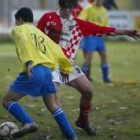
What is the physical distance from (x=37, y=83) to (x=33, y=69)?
7.0 inches

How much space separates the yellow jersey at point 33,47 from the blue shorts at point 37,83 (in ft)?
0.27

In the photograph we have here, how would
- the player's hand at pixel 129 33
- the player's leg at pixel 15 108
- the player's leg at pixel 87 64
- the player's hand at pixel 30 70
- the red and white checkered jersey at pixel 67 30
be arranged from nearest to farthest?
the player's hand at pixel 30 70 → the player's leg at pixel 15 108 → the red and white checkered jersey at pixel 67 30 → the player's hand at pixel 129 33 → the player's leg at pixel 87 64

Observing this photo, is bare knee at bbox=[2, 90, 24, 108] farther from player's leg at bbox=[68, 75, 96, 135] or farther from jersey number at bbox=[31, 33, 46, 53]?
player's leg at bbox=[68, 75, 96, 135]

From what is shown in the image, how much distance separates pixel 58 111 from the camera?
8.60 meters

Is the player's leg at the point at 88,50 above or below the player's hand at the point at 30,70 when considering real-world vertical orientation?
below

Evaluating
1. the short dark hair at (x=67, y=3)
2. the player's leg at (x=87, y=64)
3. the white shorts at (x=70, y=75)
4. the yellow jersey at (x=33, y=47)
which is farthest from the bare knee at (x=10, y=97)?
the player's leg at (x=87, y=64)

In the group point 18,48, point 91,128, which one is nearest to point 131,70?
point 91,128

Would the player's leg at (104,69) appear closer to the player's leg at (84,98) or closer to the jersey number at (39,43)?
the player's leg at (84,98)

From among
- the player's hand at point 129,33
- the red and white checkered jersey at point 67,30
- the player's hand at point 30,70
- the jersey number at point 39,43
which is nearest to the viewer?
the player's hand at point 30,70

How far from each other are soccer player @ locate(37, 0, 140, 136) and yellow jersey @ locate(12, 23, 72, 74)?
0.76 m

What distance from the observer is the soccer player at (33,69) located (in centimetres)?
838

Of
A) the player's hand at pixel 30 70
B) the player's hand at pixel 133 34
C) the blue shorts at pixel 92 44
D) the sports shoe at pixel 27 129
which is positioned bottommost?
the blue shorts at pixel 92 44

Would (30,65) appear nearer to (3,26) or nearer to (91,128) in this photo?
(91,128)

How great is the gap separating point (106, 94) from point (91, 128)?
4474 mm
